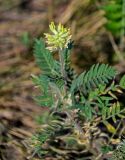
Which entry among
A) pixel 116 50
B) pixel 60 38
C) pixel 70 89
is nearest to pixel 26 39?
pixel 116 50

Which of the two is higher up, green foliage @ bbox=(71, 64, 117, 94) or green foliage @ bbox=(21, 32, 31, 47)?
green foliage @ bbox=(21, 32, 31, 47)

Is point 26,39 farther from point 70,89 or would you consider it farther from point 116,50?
point 70,89

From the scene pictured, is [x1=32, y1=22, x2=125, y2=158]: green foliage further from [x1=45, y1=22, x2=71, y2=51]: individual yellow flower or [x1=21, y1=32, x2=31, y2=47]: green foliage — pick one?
[x1=21, y1=32, x2=31, y2=47]: green foliage

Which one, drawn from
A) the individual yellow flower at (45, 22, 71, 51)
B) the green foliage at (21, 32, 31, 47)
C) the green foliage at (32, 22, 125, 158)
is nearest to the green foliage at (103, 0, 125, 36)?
the green foliage at (21, 32, 31, 47)

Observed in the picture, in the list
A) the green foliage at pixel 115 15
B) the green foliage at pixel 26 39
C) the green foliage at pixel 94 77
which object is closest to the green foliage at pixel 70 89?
the green foliage at pixel 94 77

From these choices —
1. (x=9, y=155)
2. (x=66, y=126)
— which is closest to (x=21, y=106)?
(x=9, y=155)

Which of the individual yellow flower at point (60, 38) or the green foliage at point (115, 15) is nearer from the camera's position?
the individual yellow flower at point (60, 38)

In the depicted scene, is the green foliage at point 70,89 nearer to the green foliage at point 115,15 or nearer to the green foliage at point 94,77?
the green foliage at point 94,77

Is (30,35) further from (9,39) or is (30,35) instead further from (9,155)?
(9,155)
